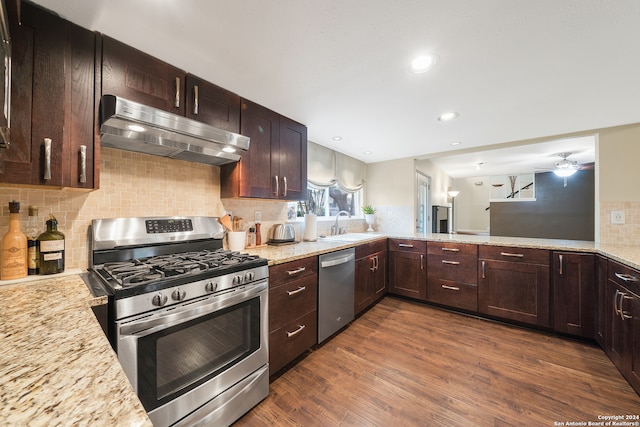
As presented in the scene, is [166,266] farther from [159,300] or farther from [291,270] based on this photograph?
[291,270]

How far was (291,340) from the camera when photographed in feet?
5.96

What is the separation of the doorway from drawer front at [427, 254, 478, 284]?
140 centimetres

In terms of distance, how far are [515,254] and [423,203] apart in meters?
2.09

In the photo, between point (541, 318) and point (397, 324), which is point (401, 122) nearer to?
point (397, 324)

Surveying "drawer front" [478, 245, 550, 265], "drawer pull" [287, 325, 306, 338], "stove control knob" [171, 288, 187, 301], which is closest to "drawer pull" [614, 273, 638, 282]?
"drawer front" [478, 245, 550, 265]

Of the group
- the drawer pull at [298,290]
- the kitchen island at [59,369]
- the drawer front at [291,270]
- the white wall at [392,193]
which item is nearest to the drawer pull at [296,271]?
the drawer front at [291,270]

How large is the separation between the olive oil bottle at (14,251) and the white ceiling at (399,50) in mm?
1007

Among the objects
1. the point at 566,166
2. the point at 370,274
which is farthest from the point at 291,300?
the point at 566,166

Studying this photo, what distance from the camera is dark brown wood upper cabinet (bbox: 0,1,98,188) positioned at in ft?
3.49

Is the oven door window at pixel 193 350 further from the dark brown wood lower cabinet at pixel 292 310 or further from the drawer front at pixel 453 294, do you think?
the drawer front at pixel 453 294

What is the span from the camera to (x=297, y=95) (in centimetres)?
192

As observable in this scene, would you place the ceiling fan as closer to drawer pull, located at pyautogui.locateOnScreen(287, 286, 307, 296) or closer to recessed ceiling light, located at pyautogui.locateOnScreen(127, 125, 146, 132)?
drawer pull, located at pyautogui.locateOnScreen(287, 286, 307, 296)

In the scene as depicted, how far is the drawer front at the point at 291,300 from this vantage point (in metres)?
1.68

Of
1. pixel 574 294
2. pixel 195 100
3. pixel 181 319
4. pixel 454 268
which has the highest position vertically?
pixel 195 100
